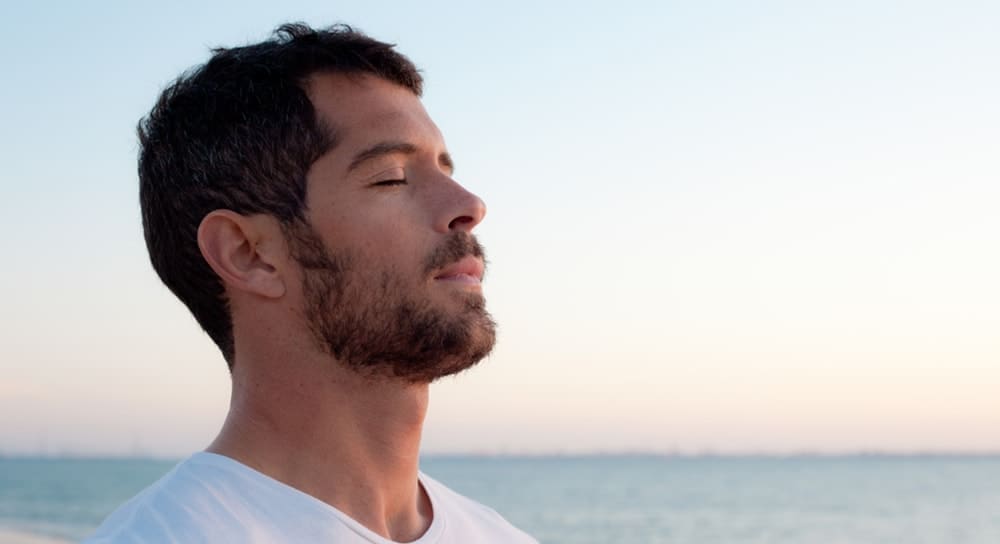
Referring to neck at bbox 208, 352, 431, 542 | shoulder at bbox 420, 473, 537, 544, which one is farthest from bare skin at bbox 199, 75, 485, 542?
shoulder at bbox 420, 473, 537, 544

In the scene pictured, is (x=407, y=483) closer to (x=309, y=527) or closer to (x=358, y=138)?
(x=309, y=527)

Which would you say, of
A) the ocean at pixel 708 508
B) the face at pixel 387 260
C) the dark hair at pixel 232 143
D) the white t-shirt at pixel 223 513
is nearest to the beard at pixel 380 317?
the face at pixel 387 260

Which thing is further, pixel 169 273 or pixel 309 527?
pixel 169 273

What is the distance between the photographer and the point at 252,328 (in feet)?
7.36

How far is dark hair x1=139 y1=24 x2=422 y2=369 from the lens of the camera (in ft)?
7.36

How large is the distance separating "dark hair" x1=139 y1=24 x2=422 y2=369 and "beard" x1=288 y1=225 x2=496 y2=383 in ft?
0.39

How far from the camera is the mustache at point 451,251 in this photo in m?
2.20

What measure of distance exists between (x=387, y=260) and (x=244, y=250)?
0.28 meters

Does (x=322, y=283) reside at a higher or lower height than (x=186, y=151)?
lower

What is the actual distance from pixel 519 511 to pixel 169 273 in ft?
166

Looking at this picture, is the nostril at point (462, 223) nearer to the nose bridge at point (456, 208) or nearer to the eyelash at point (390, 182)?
the nose bridge at point (456, 208)

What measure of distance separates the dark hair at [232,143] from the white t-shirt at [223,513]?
0.30m

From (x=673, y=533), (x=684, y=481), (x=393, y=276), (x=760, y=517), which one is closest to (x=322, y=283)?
(x=393, y=276)

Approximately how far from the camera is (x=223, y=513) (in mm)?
2008
